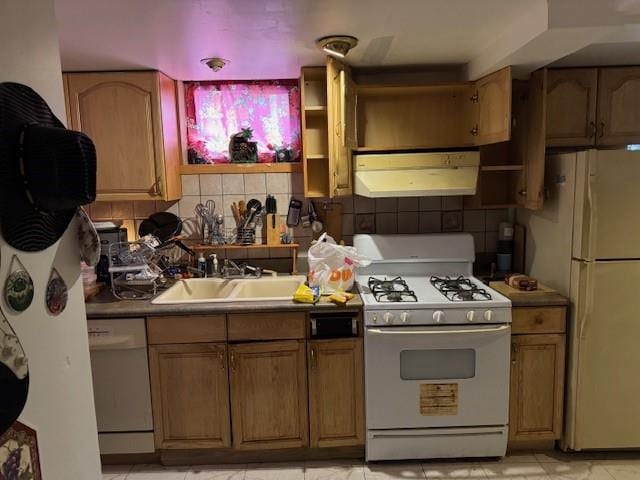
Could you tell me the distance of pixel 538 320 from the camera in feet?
7.38

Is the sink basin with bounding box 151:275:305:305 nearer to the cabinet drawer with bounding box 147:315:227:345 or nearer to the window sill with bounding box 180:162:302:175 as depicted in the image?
the cabinet drawer with bounding box 147:315:227:345

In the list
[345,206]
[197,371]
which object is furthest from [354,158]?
[197,371]

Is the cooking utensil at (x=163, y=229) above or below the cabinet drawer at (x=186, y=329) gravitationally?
above

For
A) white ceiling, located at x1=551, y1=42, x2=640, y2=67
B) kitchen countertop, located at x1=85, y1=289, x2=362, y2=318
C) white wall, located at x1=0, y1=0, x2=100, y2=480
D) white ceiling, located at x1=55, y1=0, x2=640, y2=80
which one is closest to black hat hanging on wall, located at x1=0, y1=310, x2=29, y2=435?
white wall, located at x1=0, y1=0, x2=100, y2=480

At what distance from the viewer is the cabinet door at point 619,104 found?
2428 mm

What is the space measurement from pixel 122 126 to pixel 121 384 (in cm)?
136

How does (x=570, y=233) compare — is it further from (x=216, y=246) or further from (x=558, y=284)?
(x=216, y=246)

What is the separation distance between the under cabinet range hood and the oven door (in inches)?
30.7

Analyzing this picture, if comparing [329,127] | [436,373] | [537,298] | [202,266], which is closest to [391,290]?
[436,373]

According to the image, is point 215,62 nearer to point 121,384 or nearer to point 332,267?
point 332,267

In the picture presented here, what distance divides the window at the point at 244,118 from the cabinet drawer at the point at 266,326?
107 centimetres

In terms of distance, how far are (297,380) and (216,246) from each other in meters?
0.97

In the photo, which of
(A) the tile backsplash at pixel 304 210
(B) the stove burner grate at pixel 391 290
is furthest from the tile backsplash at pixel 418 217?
(B) the stove burner grate at pixel 391 290

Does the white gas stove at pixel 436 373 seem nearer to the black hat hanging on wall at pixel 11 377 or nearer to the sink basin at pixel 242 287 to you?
the sink basin at pixel 242 287
